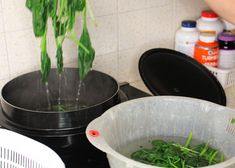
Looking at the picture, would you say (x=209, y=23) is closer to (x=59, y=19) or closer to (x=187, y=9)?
(x=187, y=9)

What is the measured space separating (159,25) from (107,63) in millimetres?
233

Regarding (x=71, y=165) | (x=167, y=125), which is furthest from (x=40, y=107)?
(x=167, y=125)

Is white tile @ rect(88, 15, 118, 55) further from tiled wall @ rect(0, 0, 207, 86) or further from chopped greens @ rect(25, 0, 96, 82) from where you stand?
chopped greens @ rect(25, 0, 96, 82)

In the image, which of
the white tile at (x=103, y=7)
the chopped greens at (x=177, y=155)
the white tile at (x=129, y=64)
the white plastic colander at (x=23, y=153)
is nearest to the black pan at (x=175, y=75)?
the white tile at (x=129, y=64)

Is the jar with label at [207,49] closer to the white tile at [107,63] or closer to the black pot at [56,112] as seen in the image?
the white tile at [107,63]

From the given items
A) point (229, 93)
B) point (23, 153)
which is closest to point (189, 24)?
point (229, 93)

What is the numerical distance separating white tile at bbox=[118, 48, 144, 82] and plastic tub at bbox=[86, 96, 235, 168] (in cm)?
37

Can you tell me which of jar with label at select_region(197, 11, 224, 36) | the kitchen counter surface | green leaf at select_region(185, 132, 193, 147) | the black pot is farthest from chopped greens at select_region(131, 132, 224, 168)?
jar with label at select_region(197, 11, 224, 36)

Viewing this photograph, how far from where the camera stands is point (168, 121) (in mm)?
1025

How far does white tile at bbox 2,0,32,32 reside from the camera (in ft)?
3.50

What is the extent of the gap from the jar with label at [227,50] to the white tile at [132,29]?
0.27 meters

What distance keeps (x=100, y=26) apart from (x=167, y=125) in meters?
0.40

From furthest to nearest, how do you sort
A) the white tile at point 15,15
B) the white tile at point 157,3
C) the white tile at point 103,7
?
the white tile at point 157,3
the white tile at point 103,7
the white tile at point 15,15

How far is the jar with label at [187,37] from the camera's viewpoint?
1.40m
